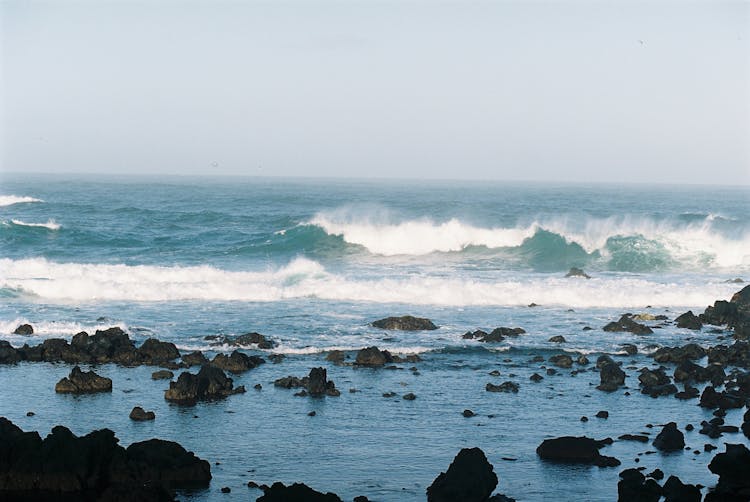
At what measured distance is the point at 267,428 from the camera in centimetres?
1902

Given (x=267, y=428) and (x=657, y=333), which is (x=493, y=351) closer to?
(x=657, y=333)

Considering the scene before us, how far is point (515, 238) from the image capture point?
193ft

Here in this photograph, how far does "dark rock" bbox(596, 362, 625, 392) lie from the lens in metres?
22.6

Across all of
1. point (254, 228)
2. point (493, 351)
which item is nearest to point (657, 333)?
point (493, 351)

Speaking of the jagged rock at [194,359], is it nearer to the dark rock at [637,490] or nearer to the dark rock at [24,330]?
the dark rock at [24,330]

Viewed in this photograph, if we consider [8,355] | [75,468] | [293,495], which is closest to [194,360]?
[8,355]

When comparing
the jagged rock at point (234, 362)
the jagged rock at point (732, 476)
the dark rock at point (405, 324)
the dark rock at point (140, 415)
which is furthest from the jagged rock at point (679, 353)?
the dark rock at point (140, 415)

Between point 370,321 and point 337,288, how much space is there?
6.60 meters

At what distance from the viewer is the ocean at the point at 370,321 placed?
17.4m

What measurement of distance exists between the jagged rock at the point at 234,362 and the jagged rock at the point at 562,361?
25.6ft

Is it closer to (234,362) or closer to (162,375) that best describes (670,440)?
(234,362)

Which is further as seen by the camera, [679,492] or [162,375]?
[162,375]

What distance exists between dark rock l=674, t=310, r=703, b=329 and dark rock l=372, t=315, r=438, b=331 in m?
8.23

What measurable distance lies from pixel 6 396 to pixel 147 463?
7083 mm
